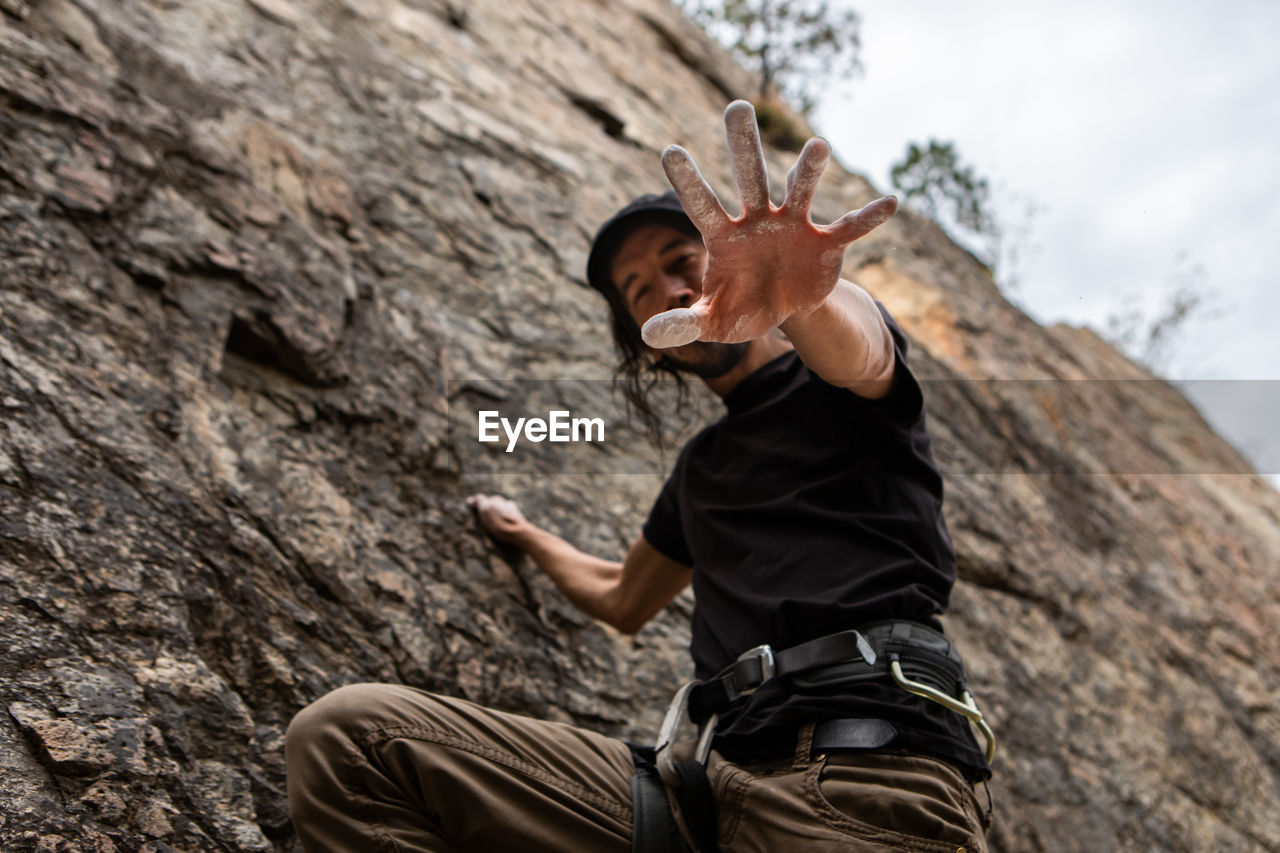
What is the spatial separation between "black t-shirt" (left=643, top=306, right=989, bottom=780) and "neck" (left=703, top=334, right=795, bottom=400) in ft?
0.24

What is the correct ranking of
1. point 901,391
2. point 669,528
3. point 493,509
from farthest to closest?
point 493,509
point 669,528
point 901,391

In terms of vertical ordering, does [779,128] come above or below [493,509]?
above

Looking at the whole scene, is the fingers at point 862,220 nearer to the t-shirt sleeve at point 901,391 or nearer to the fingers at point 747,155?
the fingers at point 747,155

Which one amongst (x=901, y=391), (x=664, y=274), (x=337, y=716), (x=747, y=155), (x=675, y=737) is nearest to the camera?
(x=747, y=155)

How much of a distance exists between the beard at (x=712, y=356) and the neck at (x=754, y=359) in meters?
0.02

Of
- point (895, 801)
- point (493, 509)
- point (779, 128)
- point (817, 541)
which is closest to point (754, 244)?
point (817, 541)

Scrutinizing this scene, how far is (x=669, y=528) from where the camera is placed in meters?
3.32

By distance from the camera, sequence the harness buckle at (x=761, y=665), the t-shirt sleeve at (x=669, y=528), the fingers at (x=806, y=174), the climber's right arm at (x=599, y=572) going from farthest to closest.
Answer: the climber's right arm at (x=599, y=572)
the t-shirt sleeve at (x=669, y=528)
the harness buckle at (x=761, y=665)
the fingers at (x=806, y=174)

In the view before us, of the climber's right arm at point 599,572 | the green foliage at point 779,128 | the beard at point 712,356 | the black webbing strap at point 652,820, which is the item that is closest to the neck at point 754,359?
the beard at point 712,356

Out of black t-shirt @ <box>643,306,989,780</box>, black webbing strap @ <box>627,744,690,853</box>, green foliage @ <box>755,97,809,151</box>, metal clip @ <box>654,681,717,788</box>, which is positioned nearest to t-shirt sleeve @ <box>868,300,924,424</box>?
black t-shirt @ <box>643,306,989,780</box>

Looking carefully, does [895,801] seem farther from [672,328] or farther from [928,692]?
[672,328]

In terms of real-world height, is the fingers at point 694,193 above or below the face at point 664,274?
above

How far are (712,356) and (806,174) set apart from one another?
1.20 meters

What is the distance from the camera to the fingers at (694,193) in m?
1.83
